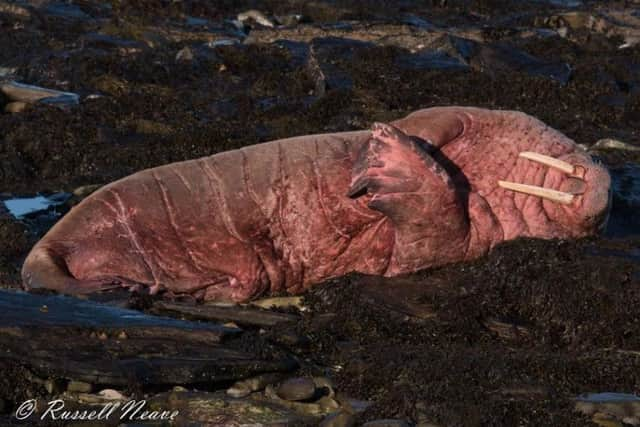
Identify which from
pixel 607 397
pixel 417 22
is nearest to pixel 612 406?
pixel 607 397

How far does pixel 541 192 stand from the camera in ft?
34.3

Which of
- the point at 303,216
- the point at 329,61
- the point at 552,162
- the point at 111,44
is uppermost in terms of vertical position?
the point at 552,162

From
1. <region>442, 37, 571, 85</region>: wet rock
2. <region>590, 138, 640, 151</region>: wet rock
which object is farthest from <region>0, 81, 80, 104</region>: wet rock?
<region>590, 138, 640, 151</region>: wet rock

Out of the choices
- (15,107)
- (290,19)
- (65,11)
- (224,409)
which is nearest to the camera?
(224,409)

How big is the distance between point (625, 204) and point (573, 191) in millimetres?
2127

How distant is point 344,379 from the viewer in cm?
844

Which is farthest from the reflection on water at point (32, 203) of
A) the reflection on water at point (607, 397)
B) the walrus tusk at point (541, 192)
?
the reflection on water at point (607, 397)

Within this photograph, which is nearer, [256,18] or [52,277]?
[52,277]

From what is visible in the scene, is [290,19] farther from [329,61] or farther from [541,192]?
[541,192]

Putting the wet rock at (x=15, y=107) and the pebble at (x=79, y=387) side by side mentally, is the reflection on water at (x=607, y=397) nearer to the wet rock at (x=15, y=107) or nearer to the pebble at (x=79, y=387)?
the pebble at (x=79, y=387)

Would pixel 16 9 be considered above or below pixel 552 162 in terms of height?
below

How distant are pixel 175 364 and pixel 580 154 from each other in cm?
392

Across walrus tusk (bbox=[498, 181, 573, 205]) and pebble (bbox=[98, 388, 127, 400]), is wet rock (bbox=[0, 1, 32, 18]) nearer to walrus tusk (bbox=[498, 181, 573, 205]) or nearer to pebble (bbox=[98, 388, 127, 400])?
walrus tusk (bbox=[498, 181, 573, 205])

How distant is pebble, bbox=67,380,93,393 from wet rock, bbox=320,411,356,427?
4.45 ft
